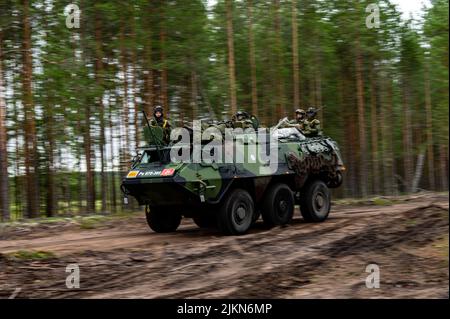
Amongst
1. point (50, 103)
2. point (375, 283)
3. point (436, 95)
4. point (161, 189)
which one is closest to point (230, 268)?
point (375, 283)

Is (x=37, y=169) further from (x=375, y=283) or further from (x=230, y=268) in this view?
(x=375, y=283)

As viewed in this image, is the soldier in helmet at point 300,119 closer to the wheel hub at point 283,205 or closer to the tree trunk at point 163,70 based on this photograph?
the wheel hub at point 283,205

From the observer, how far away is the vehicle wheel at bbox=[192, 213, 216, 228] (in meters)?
13.1

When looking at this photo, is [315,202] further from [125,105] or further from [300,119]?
[125,105]

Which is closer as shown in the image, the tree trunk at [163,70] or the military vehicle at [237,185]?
the military vehicle at [237,185]

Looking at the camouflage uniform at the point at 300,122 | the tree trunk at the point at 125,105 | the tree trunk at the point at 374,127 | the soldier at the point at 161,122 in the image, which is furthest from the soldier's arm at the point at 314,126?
the tree trunk at the point at 374,127

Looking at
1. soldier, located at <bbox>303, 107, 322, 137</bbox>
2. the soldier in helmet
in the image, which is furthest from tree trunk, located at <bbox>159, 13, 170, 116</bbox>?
soldier, located at <bbox>303, 107, 322, 137</bbox>

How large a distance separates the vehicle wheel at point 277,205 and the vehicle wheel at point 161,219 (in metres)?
1.99

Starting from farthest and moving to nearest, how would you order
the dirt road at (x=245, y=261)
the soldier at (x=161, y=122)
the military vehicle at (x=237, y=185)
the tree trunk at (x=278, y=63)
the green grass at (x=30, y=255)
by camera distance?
the tree trunk at (x=278, y=63)
the soldier at (x=161, y=122)
the military vehicle at (x=237, y=185)
the green grass at (x=30, y=255)
the dirt road at (x=245, y=261)

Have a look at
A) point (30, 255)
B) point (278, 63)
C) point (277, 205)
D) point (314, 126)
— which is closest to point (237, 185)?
point (277, 205)

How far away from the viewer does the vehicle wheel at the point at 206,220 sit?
13116 mm

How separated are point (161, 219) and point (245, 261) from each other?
170 inches

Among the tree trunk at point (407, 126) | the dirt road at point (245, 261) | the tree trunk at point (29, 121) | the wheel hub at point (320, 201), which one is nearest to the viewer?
the dirt road at point (245, 261)

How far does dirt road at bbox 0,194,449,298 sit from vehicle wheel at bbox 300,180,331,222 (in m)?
0.54
